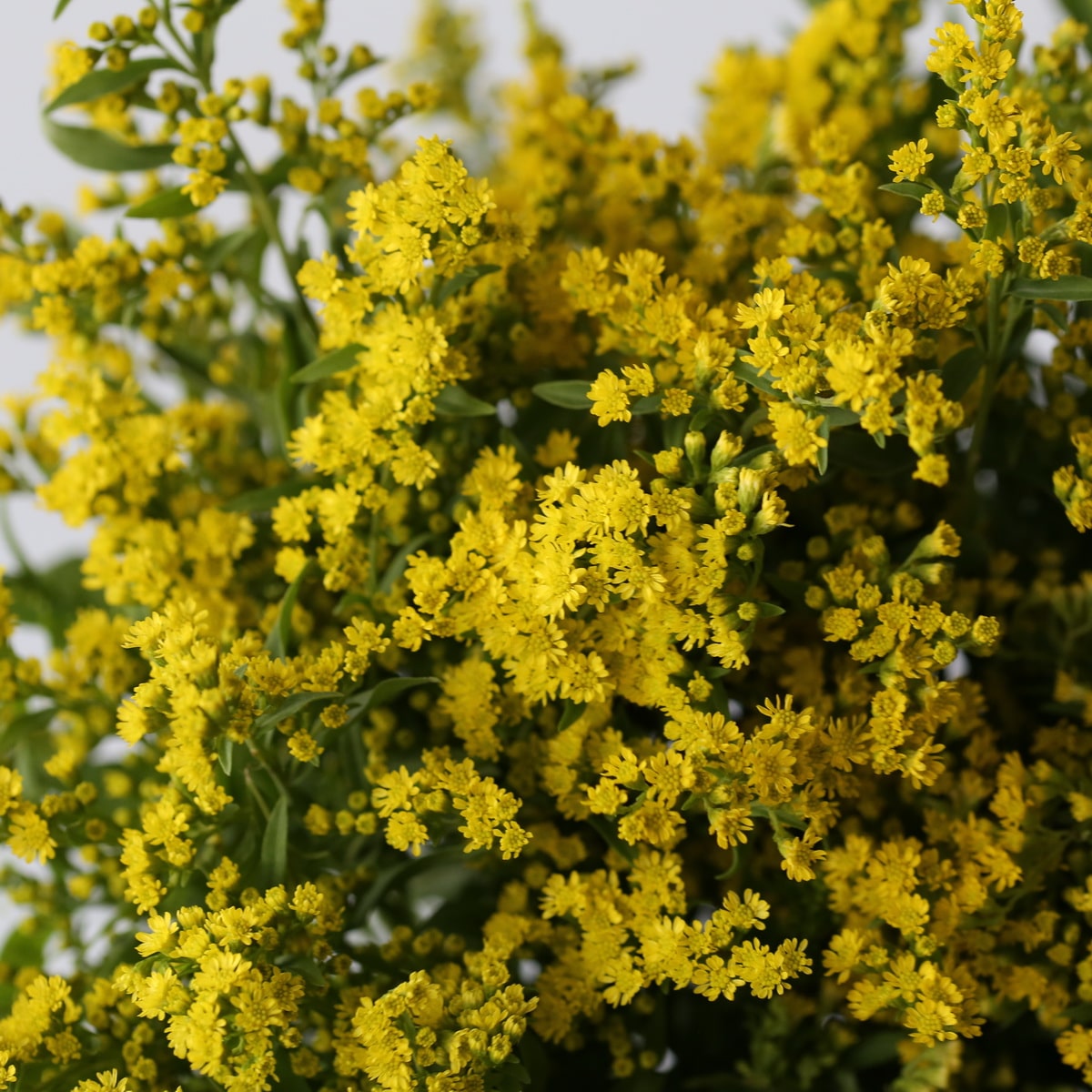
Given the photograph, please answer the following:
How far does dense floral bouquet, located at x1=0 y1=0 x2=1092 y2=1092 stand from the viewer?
71 centimetres

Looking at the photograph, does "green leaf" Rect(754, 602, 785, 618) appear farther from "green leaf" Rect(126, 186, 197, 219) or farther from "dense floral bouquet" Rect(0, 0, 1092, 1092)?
"green leaf" Rect(126, 186, 197, 219)

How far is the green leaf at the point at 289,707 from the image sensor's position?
28.2 inches

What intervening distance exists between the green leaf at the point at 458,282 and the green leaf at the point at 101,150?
289 millimetres

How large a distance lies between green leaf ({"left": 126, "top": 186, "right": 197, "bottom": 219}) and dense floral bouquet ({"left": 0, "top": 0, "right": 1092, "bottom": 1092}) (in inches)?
0.7

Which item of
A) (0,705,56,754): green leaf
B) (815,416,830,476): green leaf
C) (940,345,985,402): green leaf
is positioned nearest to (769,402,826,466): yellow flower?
(815,416,830,476): green leaf

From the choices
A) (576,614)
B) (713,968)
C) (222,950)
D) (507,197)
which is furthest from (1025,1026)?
(507,197)

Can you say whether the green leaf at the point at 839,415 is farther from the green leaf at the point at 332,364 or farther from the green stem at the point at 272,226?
the green stem at the point at 272,226

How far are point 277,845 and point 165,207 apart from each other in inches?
18.5

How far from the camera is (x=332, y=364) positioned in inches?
32.6

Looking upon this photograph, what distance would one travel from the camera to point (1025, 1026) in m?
0.92

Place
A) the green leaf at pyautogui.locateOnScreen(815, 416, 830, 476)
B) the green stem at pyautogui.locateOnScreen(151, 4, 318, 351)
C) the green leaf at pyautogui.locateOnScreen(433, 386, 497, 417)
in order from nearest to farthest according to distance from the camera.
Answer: the green leaf at pyautogui.locateOnScreen(815, 416, 830, 476) < the green leaf at pyautogui.locateOnScreen(433, 386, 497, 417) < the green stem at pyautogui.locateOnScreen(151, 4, 318, 351)

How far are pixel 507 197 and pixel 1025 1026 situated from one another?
2.53 ft

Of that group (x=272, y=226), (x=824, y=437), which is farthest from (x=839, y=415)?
(x=272, y=226)

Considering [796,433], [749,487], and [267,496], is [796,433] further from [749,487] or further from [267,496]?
[267,496]
